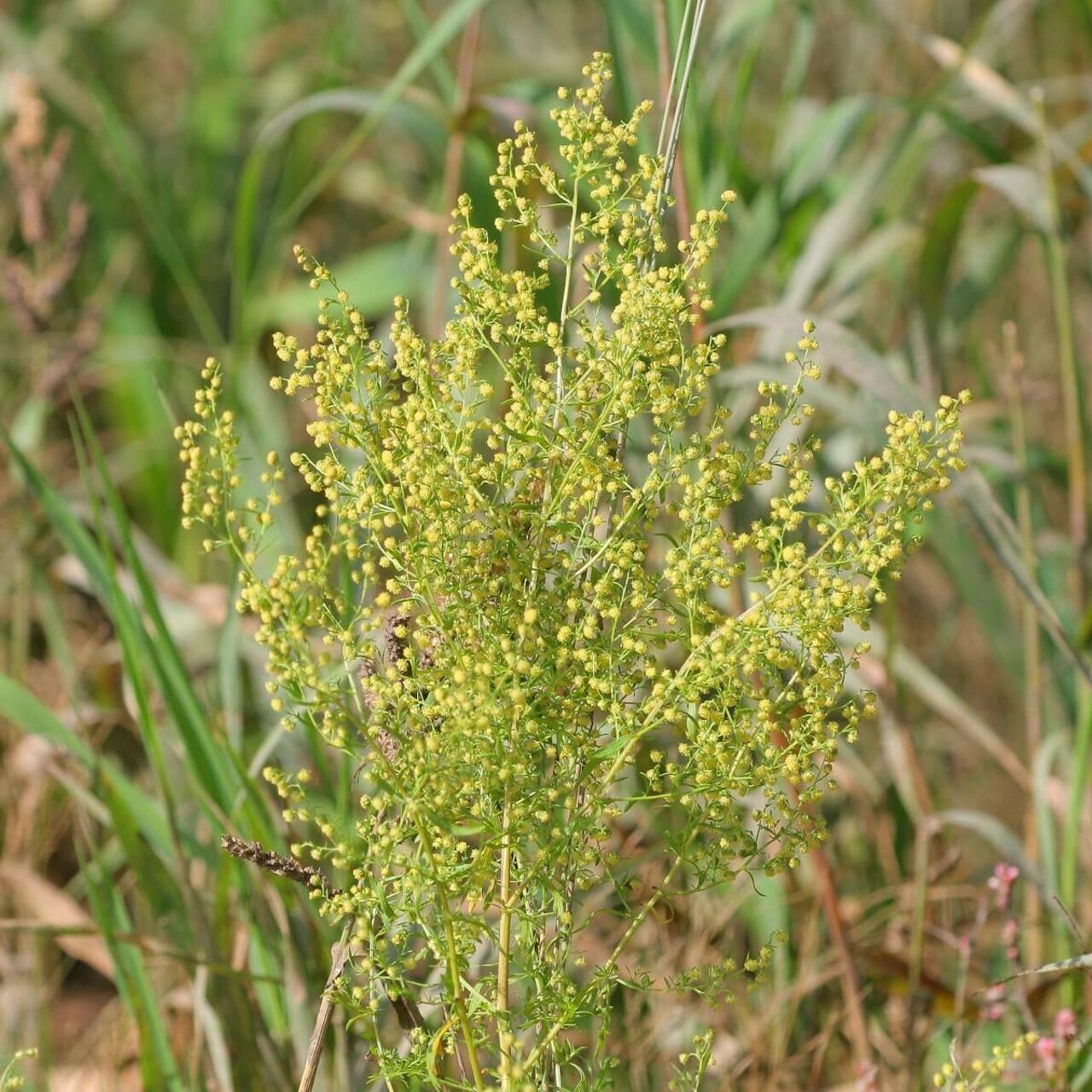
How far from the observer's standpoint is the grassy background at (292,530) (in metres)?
1.18

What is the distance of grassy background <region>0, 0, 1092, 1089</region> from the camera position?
1.18m

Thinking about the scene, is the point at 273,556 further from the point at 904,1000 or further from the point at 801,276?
the point at 904,1000

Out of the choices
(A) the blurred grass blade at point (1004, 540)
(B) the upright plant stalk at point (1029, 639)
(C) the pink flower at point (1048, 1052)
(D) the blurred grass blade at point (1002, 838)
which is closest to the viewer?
(C) the pink flower at point (1048, 1052)

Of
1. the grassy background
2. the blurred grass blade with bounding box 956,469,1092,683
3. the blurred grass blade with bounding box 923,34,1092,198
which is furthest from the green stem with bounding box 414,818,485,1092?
the blurred grass blade with bounding box 923,34,1092,198

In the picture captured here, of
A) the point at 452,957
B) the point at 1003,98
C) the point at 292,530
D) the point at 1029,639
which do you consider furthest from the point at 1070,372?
the point at 452,957

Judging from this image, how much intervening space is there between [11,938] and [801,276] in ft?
3.99

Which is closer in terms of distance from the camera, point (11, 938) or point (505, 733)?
point (505, 733)

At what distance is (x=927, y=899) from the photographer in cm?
142

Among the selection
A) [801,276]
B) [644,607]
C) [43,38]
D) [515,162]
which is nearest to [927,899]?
[801,276]

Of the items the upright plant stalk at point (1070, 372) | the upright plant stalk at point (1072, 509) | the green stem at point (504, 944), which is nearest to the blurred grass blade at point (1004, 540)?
the upright plant stalk at point (1072, 509)

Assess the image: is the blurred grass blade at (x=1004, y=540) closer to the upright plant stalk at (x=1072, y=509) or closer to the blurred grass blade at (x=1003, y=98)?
the upright plant stalk at (x=1072, y=509)

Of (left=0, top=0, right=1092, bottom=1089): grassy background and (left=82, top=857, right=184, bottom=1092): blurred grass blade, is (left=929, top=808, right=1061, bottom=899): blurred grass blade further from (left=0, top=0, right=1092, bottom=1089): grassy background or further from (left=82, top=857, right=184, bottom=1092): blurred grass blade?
(left=82, top=857, right=184, bottom=1092): blurred grass blade

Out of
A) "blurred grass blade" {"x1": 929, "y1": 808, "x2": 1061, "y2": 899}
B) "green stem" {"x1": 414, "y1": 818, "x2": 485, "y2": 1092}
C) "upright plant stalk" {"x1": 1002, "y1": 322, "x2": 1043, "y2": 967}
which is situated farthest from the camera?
"upright plant stalk" {"x1": 1002, "y1": 322, "x2": 1043, "y2": 967}

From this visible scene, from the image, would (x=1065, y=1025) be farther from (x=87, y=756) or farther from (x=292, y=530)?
(x=292, y=530)
